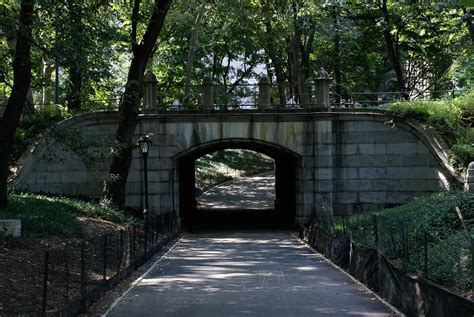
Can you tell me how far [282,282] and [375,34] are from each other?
27766mm

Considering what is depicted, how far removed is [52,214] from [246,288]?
7759 mm

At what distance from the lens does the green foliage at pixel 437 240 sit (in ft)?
29.8

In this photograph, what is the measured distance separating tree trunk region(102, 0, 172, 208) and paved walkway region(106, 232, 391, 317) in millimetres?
4913

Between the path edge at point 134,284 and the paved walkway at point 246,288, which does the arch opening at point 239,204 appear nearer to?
the path edge at point 134,284

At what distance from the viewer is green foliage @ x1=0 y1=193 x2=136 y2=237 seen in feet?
49.5

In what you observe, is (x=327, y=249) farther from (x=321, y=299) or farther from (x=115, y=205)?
(x=115, y=205)

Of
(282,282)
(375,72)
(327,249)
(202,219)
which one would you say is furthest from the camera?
(375,72)

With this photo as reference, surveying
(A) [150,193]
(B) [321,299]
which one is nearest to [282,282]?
(B) [321,299]

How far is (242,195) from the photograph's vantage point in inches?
1724

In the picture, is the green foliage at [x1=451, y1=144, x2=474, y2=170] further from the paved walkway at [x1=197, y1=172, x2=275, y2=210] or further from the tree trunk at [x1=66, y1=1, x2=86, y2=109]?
the paved walkway at [x1=197, y1=172, x2=275, y2=210]

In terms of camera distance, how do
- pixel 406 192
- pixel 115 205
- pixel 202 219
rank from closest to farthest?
pixel 115 205, pixel 406 192, pixel 202 219

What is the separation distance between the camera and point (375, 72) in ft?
137

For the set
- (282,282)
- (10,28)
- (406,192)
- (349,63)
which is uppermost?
(349,63)

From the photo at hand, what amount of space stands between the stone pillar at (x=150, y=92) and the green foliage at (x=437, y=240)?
10.4 metres
